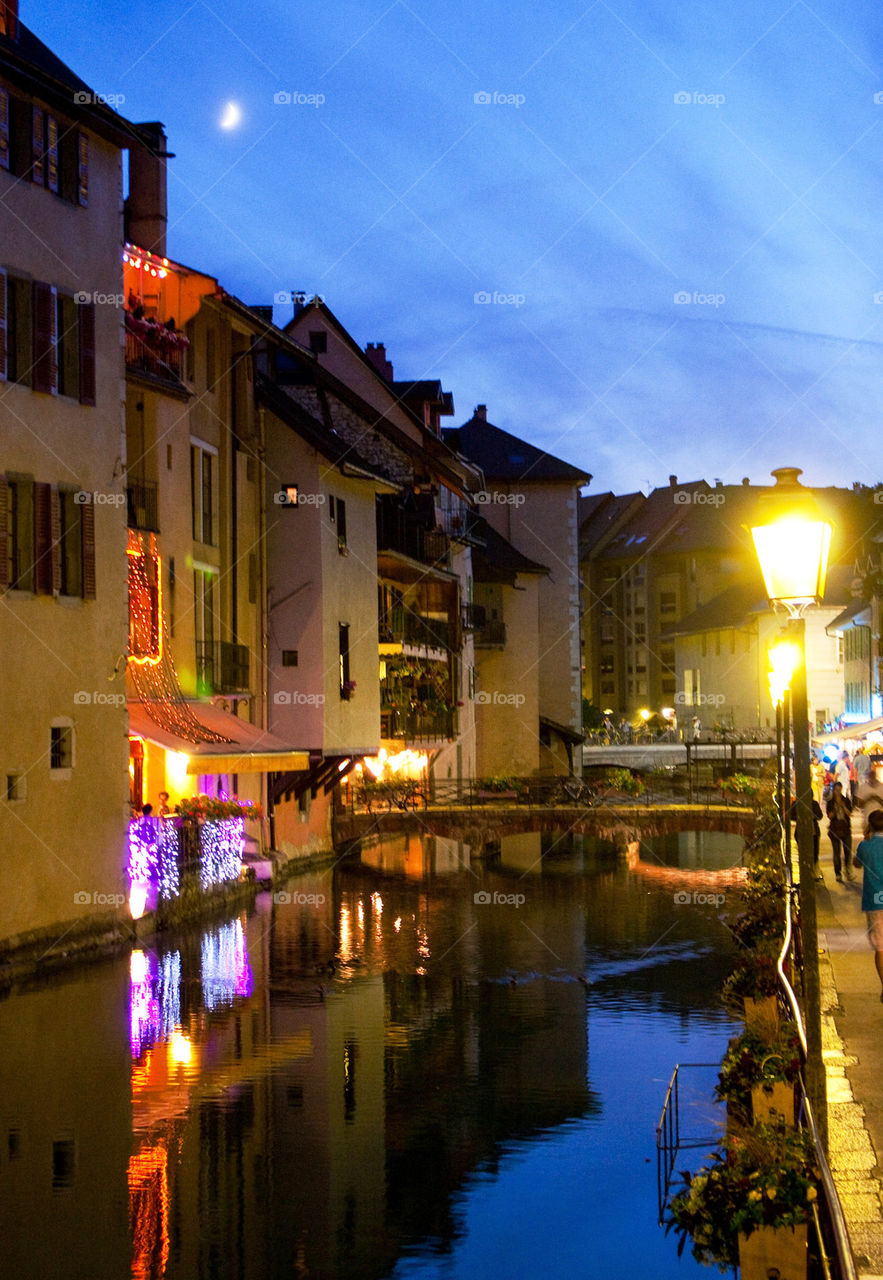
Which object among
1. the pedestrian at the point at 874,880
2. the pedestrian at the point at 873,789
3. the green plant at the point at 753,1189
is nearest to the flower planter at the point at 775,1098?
the green plant at the point at 753,1189

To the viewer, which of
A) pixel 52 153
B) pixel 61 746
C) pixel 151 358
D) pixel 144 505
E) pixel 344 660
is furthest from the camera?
pixel 344 660

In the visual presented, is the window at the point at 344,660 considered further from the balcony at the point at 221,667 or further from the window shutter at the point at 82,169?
the window shutter at the point at 82,169

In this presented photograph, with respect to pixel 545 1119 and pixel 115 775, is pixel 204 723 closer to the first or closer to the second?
pixel 115 775

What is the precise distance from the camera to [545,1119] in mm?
15914

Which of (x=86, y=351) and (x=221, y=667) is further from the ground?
(x=86, y=351)

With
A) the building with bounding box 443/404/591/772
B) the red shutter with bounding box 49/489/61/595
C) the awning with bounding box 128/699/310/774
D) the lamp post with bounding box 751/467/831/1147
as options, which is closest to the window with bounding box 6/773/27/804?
the red shutter with bounding box 49/489/61/595

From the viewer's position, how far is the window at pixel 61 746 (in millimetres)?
23531

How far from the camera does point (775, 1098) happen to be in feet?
29.7

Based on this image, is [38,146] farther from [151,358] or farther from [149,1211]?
[149,1211]

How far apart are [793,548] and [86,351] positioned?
17208 millimetres

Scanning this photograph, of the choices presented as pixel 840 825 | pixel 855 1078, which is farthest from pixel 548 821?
pixel 855 1078

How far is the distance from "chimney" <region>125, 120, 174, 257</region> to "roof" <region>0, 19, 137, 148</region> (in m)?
5.12

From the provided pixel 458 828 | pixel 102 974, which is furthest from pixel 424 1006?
pixel 458 828

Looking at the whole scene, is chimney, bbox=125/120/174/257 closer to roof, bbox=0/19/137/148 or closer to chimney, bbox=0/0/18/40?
roof, bbox=0/19/137/148
